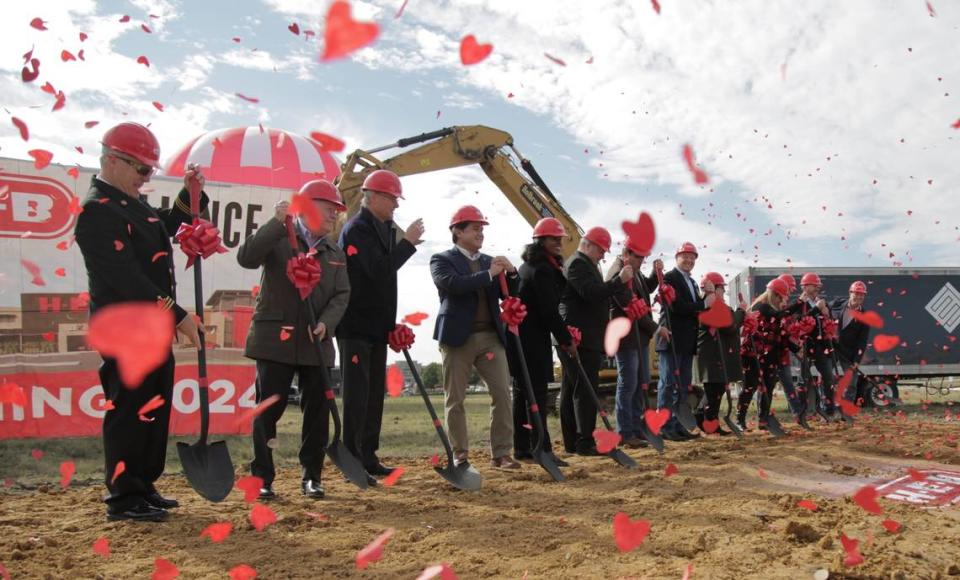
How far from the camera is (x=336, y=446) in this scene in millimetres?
4070

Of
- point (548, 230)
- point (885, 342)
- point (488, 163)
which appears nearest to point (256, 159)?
point (488, 163)

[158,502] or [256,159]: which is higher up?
[256,159]

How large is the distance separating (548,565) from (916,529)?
1579 millimetres

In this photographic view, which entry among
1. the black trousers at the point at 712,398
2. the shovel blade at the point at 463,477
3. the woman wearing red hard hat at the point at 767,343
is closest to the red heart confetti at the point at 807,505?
the shovel blade at the point at 463,477

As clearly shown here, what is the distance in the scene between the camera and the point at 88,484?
4.77m

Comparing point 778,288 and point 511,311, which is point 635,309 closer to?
point 511,311

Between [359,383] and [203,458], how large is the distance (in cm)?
100

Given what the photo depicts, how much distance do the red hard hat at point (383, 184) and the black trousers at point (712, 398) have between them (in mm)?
4072

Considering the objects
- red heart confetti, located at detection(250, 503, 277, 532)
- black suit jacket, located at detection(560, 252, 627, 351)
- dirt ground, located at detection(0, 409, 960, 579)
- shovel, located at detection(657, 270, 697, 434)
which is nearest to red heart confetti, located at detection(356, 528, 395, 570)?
dirt ground, located at detection(0, 409, 960, 579)

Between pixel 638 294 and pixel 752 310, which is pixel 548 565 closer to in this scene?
pixel 638 294

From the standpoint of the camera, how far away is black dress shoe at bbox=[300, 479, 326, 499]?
3963 millimetres

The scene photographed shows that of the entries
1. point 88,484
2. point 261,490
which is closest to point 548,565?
point 261,490

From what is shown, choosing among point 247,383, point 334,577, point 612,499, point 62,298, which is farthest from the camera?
point 247,383

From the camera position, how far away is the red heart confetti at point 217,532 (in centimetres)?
308
